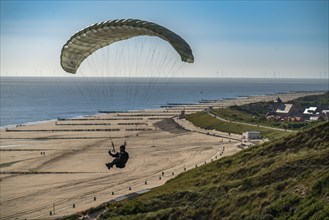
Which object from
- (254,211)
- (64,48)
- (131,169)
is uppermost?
(64,48)

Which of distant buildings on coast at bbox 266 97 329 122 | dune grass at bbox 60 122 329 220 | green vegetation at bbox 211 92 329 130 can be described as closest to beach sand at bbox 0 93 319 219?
green vegetation at bbox 211 92 329 130

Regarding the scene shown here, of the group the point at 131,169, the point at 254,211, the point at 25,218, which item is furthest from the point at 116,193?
the point at 254,211

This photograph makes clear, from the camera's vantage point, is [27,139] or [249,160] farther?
[27,139]

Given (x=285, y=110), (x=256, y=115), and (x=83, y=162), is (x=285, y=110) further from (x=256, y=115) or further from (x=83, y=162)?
(x=83, y=162)

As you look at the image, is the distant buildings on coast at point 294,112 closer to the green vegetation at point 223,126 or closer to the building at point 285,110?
the building at point 285,110

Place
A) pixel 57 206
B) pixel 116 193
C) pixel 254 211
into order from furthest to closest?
1. pixel 116 193
2. pixel 57 206
3. pixel 254 211

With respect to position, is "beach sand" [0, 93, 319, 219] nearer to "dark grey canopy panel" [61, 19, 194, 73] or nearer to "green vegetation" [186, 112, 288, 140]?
"green vegetation" [186, 112, 288, 140]

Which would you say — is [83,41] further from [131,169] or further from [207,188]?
[131,169]
